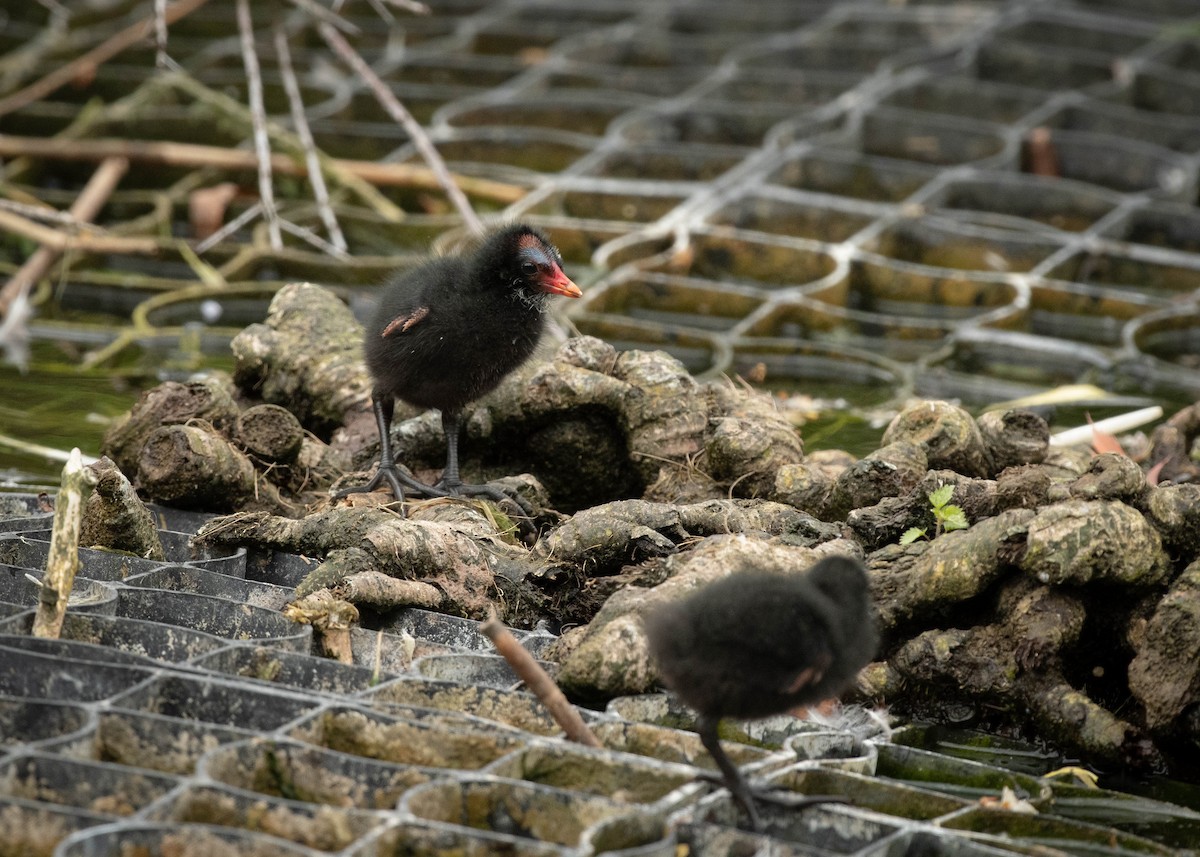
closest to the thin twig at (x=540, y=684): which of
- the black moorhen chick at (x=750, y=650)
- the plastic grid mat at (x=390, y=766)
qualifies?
the plastic grid mat at (x=390, y=766)

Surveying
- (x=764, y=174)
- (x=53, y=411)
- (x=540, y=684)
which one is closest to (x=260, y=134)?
(x=53, y=411)

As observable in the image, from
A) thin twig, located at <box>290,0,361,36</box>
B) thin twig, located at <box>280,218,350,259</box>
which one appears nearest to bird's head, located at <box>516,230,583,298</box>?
thin twig, located at <box>290,0,361,36</box>

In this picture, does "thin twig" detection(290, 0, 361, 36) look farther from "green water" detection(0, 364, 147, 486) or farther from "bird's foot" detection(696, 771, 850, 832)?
"bird's foot" detection(696, 771, 850, 832)

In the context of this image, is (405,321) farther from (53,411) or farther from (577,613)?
Result: (53,411)

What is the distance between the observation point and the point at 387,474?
247 inches

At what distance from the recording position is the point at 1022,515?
5.02 metres

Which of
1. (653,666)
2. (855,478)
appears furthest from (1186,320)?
(653,666)

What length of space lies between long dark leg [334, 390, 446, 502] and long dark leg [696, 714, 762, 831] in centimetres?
234

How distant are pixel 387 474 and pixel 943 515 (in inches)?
82.1

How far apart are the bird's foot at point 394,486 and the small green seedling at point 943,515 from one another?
1733mm

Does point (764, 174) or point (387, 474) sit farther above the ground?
point (764, 174)

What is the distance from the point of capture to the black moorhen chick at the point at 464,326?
19.7 ft

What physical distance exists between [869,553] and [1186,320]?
5.15 m

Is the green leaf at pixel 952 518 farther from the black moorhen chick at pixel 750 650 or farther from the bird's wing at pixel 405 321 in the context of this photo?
the bird's wing at pixel 405 321
